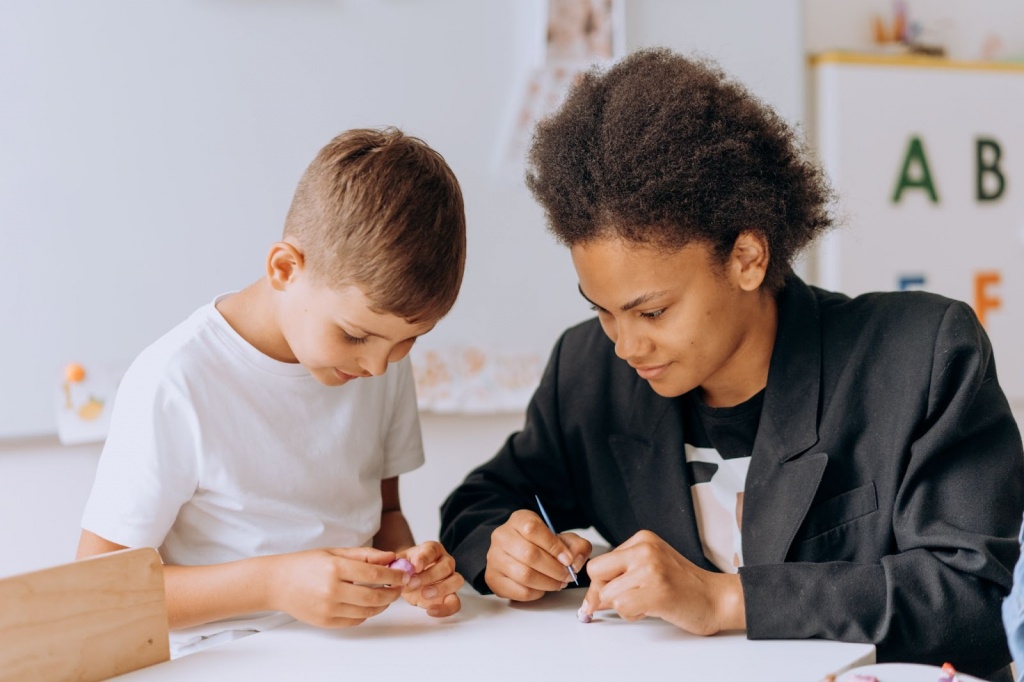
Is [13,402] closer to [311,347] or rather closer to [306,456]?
[306,456]

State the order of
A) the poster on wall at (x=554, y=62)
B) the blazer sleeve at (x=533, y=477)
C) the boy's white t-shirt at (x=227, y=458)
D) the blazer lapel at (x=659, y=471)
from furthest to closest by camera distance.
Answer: the poster on wall at (x=554, y=62), the blazer sleeve at (x=533, y=477), the blazer lapel at (x=659, y=471), the boy's white t-shirt at (x=227, y=458)

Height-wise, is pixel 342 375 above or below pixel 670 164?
below

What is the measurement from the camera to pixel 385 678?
938 mm

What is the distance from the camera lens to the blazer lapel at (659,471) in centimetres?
129

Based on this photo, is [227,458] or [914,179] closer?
[227,458]

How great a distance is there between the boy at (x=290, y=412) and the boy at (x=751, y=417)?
0.17m

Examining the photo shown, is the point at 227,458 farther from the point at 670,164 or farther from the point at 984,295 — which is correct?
the point at 984,295

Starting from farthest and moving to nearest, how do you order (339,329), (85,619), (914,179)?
(914,179)
(339,329)
(85,619)

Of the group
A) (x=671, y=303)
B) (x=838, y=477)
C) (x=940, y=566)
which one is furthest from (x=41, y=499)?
(x=940, y=566)

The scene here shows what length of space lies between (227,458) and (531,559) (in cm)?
36

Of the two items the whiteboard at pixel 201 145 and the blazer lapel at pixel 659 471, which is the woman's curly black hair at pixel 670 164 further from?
the whiteboard at pixel 201 145

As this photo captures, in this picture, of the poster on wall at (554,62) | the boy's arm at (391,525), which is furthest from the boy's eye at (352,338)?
the poster on wall at (554,62)

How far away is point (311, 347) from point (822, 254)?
1.63 meters

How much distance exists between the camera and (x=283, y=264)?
3.81ft
